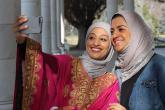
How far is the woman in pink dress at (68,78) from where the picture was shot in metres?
4.53

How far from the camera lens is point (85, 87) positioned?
4.68 m

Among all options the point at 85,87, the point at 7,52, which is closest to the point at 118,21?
the point at 85,87

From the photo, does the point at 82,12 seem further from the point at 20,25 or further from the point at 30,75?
the point at 20,25

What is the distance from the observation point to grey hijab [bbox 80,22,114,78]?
4574 mm

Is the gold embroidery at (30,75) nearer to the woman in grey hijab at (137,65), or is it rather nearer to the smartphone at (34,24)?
the smartphone at (34,24)

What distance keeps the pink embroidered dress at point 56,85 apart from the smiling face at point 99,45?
0.21 meters

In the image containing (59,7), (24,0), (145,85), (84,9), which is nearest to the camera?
(145,85)

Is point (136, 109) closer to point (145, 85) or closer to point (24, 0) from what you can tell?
point (145, 85)

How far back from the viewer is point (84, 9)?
104 ft

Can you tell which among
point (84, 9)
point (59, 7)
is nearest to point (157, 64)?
point (59, 7)

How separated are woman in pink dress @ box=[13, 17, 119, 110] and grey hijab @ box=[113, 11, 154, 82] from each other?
41.1 inches

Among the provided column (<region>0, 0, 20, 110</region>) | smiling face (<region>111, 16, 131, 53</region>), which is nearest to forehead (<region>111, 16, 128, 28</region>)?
smiling face (<region>111, 16, 131, 53</region>)

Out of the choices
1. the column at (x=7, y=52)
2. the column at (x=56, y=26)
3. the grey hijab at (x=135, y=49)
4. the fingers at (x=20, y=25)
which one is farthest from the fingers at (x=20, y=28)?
the column at (x=56, y=26)

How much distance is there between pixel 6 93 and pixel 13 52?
36 centimetres
